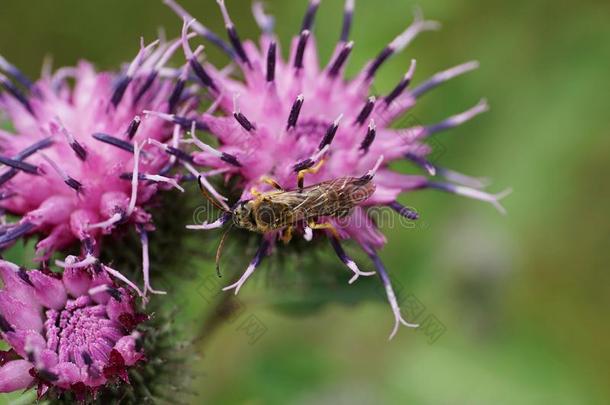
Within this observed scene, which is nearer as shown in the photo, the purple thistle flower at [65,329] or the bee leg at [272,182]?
the purple thistle flower at [65,329]

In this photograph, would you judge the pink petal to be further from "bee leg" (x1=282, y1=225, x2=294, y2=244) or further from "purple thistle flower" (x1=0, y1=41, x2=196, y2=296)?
"bee leg" (x1=282, y1=225, x2=294, y2=244)

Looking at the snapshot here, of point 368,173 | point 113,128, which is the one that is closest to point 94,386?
point 113,128

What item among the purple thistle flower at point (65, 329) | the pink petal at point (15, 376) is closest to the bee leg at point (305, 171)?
the purple thistle flower at point (65, 329)

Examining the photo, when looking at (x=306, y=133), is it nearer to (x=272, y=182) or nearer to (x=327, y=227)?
(x=272, y=182)

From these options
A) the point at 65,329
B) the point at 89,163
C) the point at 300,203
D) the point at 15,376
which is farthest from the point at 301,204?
the point at 15,376

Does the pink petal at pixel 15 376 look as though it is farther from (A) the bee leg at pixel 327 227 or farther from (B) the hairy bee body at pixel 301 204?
(A) the bee leg at pixel 327 227
